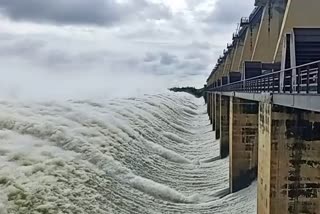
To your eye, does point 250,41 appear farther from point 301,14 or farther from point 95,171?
point 95,171

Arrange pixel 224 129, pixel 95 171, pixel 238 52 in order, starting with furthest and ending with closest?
pixel 238 52
pixel 224 129
pixel 95 171

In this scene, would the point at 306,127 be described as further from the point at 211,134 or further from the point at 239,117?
the point at 211,134

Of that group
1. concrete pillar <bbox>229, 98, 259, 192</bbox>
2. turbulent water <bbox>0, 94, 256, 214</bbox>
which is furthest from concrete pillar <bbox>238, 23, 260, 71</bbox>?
concrete pillar <bbox>229, 98, 259, 192</bbox>

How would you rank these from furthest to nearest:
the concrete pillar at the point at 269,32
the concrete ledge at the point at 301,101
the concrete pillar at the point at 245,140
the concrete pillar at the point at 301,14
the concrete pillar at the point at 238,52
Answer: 1. the concrete pillar at the point at 238,52
2. the concrete pillar at the point at 269,32
3. the concrete pillar at the point at 301,14
4. the concrete pillar at the point at 245,140
5. the concrete ledge at the point at 301,101

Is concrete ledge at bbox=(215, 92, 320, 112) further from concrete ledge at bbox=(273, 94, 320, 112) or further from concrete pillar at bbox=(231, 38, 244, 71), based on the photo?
concrete pillar at bbox=(231, 38, 244, 71)

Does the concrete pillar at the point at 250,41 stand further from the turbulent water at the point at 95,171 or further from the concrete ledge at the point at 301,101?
the concrete ledge at the point at 301,101

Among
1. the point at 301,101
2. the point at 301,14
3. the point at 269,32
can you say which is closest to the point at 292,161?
the point at 301,101

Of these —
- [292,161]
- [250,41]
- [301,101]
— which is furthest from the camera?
[250,41]

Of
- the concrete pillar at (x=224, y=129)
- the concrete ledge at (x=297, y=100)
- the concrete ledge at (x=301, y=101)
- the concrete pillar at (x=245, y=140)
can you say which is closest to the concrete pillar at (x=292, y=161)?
the concrete ledge at (x=297, y=100)
